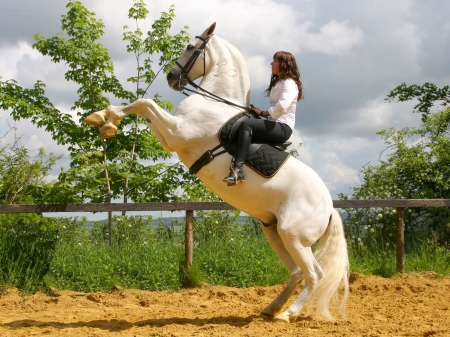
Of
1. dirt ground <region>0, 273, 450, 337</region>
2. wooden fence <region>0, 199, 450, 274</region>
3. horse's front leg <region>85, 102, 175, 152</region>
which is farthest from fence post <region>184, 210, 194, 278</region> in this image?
horse's front leg <region>85, 102, 175, 152</region>

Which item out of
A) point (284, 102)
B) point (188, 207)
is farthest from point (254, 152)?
point (188, 207)

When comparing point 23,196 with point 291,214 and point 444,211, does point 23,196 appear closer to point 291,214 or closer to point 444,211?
point 291,214

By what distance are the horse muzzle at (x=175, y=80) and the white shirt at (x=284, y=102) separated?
37.1 inches

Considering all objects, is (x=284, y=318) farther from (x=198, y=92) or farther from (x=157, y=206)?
(x=157, y=206)

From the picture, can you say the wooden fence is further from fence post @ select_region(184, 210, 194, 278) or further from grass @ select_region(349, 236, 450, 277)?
grass @ select_region(349, 236, 450, 277)

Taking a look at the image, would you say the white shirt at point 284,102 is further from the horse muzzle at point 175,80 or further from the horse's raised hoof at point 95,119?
the horse's raised hoof at point 95,119

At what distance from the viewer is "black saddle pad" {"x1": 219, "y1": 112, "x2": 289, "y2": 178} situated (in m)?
4.80

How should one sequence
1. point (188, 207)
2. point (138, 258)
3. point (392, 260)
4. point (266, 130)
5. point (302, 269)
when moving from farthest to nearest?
point (392, 260) → point (188, 207) → point (138, 258) → point (302, 269) → point (266, 130)

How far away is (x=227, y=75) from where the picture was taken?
16.7 feet

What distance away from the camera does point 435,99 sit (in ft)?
37.5

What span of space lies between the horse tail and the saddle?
98cm

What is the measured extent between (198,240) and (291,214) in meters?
3.37

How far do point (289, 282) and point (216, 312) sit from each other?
3.20 ft

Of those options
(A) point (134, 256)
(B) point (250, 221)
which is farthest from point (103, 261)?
(B) point (250, 221)
